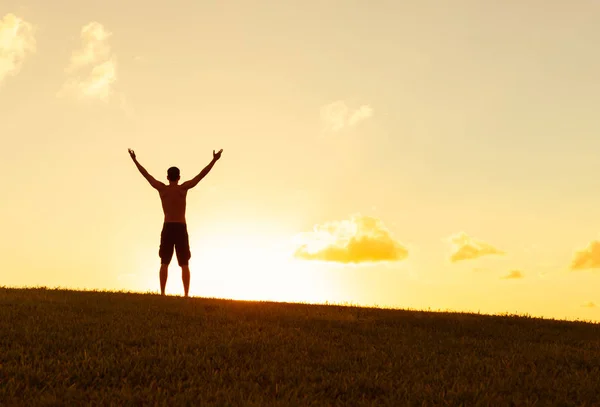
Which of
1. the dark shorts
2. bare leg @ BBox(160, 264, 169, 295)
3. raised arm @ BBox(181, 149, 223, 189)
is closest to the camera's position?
raised arm @ BBox(181, 149, 223, 189)

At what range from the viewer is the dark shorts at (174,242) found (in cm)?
1734

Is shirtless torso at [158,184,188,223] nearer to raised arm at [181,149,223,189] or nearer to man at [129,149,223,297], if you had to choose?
man at [129,149,223,297]

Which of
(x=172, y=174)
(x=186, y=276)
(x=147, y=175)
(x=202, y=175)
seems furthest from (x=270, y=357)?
(x=147, y=175)

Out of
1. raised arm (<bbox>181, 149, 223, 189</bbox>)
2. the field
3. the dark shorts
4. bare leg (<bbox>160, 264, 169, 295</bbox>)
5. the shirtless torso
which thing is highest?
raised arm (<bbox>181, 149, 223, 189</bbox>)

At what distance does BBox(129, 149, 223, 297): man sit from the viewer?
1720 cm

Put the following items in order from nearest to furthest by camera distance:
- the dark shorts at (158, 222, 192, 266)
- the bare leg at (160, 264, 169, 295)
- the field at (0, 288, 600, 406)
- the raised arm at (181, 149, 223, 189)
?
the field at (0, 288, 600, 406) < the raised arm at (181, 149, 223, 189) < the dark shorts at (158, 222, 192, 266) < the bare leg at (160, 264, 169, 295)

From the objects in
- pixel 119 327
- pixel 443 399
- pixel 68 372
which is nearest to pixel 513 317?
pixel 443 399

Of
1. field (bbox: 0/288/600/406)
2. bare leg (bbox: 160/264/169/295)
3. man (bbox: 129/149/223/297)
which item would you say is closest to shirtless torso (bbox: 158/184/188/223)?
man (bbox: 129/149/223/297)

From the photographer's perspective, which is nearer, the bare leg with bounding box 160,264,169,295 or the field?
the field

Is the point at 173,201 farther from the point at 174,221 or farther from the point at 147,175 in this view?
the point at 147,175

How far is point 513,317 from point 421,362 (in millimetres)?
7219

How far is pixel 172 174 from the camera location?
56.5 ft

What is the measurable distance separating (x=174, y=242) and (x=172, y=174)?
6.28ft

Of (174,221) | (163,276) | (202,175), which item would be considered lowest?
(163,276)
